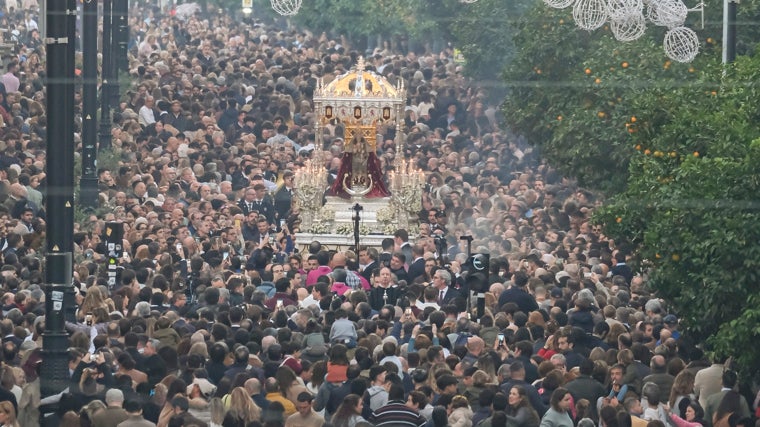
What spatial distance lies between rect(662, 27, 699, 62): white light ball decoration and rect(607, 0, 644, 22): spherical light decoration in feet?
2.20

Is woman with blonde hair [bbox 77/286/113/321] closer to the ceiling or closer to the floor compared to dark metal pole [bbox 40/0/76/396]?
closer to the floor

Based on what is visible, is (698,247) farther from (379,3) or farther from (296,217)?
(379,3)

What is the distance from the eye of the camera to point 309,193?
36.8 meters

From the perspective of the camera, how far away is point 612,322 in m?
27.0

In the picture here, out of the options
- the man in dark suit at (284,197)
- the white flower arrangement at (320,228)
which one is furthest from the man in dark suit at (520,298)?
the man in dark suit at (284,197)

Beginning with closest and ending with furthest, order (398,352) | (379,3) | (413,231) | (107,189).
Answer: (398,352) → (413,231) → (107,189) → (379,3)

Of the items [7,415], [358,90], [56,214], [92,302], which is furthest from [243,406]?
[358,90]

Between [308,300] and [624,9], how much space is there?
237 inches

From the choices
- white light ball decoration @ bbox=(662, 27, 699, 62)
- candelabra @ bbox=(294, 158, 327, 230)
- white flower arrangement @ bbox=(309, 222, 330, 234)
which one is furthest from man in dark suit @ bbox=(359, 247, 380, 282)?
white light ball decoration @ bbox=(662, 27, 699, 62)

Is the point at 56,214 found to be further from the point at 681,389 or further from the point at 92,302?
the point at 681,389

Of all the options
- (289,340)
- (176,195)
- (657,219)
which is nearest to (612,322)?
(657,219)

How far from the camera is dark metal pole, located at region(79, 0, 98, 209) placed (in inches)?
1499

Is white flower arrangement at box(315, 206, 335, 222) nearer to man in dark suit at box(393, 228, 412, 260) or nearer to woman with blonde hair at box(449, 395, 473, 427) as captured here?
man in dark suit at box(393, 228, 412, 260)

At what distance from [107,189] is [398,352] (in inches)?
637
